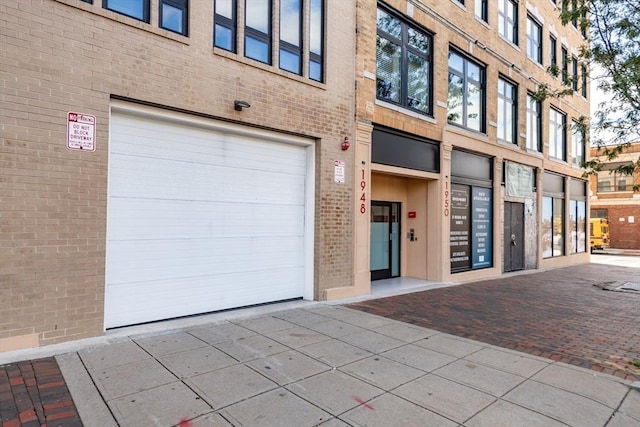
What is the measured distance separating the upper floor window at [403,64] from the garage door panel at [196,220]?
4.05 meters

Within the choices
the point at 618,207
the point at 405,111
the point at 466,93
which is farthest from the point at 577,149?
the point at 618,207

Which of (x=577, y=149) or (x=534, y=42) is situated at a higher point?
(x=534, y=42)

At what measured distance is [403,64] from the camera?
408 inches

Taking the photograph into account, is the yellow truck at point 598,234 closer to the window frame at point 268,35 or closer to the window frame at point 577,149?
the window frame at point 577,149

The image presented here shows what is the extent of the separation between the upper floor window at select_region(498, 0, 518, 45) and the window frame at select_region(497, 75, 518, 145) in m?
1.59

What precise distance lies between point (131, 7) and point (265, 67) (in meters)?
2.24

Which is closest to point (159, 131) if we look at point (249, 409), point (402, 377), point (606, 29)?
point (249, 409)

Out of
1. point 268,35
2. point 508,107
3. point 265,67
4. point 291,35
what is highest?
point 508,107

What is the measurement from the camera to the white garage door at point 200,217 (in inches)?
232

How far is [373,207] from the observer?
11.2 metres

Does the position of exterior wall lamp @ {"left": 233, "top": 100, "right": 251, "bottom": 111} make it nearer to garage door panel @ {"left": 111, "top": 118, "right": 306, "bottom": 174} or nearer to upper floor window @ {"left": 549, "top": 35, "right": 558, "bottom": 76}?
garage door panel @ {"left": 111, "top": 118, "right": 306, "bottom": 174}

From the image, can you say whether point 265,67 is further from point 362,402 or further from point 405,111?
point 362,402

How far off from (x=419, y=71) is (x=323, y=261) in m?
6.13

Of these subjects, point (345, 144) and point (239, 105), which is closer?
point (239, 105)
